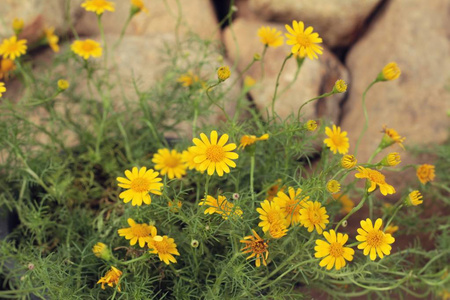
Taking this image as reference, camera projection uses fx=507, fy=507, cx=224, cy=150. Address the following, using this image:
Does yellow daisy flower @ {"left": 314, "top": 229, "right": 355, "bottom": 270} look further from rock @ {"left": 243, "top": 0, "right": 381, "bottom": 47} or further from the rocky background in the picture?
rock @ {"left": 243, "top": 0, "right": 381, "bottom": 47}

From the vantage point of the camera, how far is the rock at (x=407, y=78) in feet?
5.32

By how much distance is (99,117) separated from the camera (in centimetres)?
131

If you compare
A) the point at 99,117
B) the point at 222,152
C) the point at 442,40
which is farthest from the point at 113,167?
the point at 442,40

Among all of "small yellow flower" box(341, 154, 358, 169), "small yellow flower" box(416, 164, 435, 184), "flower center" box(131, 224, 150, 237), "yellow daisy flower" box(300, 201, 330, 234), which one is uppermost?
"small yellow flower" box(341, 154, 358, 169)

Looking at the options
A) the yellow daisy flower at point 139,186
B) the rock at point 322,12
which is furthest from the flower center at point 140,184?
the rock at point 322,12

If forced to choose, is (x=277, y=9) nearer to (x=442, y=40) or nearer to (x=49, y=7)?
(x=442, y=40)

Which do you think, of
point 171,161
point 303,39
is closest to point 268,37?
point 303,39

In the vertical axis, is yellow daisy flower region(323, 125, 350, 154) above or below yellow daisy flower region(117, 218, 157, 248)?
above

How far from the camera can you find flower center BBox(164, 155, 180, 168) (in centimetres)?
107

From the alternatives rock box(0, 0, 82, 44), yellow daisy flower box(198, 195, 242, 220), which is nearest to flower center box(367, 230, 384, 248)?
yellow daisy flower box(198, 195, 242, 220)

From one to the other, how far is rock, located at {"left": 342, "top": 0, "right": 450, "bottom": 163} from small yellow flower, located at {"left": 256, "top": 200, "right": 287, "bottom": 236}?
0.88 meters

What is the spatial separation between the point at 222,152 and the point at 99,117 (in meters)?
0.59

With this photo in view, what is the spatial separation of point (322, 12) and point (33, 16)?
95cm

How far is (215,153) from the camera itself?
0.82m
